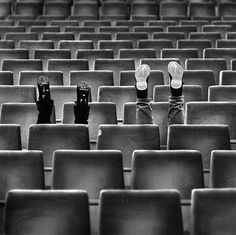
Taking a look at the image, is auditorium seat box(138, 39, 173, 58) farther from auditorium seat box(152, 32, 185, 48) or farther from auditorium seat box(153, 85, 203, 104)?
auditorium seat box(153, 85, 203, 104)

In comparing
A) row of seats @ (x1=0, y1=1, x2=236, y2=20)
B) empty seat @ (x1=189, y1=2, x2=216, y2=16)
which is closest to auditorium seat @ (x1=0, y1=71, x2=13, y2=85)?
row of seats @ (x1=0, y1=1, x2=236, y2=20)

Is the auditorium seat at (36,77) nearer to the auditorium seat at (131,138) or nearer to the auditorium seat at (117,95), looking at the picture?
the auditorium seat at (117,95)

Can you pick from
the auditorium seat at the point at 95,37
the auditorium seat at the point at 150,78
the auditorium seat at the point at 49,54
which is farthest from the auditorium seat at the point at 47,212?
the auditorium seat at the point at 95,37

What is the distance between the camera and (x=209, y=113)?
0.62m

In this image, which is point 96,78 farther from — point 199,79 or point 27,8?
point 27,8

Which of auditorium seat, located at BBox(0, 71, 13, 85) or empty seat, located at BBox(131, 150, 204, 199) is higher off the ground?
auditorium seat, located at BBox(0, 71, 13, 85)

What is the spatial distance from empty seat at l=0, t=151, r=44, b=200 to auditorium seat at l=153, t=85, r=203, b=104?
0.79 ft

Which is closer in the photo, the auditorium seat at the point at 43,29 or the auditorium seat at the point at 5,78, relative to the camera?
the auditorium seat at the point at 5,78

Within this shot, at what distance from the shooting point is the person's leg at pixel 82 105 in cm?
56

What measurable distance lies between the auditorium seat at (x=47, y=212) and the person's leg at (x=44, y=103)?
0.17 meters

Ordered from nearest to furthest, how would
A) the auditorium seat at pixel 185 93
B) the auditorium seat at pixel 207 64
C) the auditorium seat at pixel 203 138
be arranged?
the auditorium seat at pixel 203 138
the auditorium seat at pixel 185 93
the auditorium seat at pixel 207 64

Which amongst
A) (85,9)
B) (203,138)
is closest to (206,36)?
(85,9)

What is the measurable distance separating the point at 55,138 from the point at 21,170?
0.25ft

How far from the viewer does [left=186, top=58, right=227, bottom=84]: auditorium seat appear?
83cm
